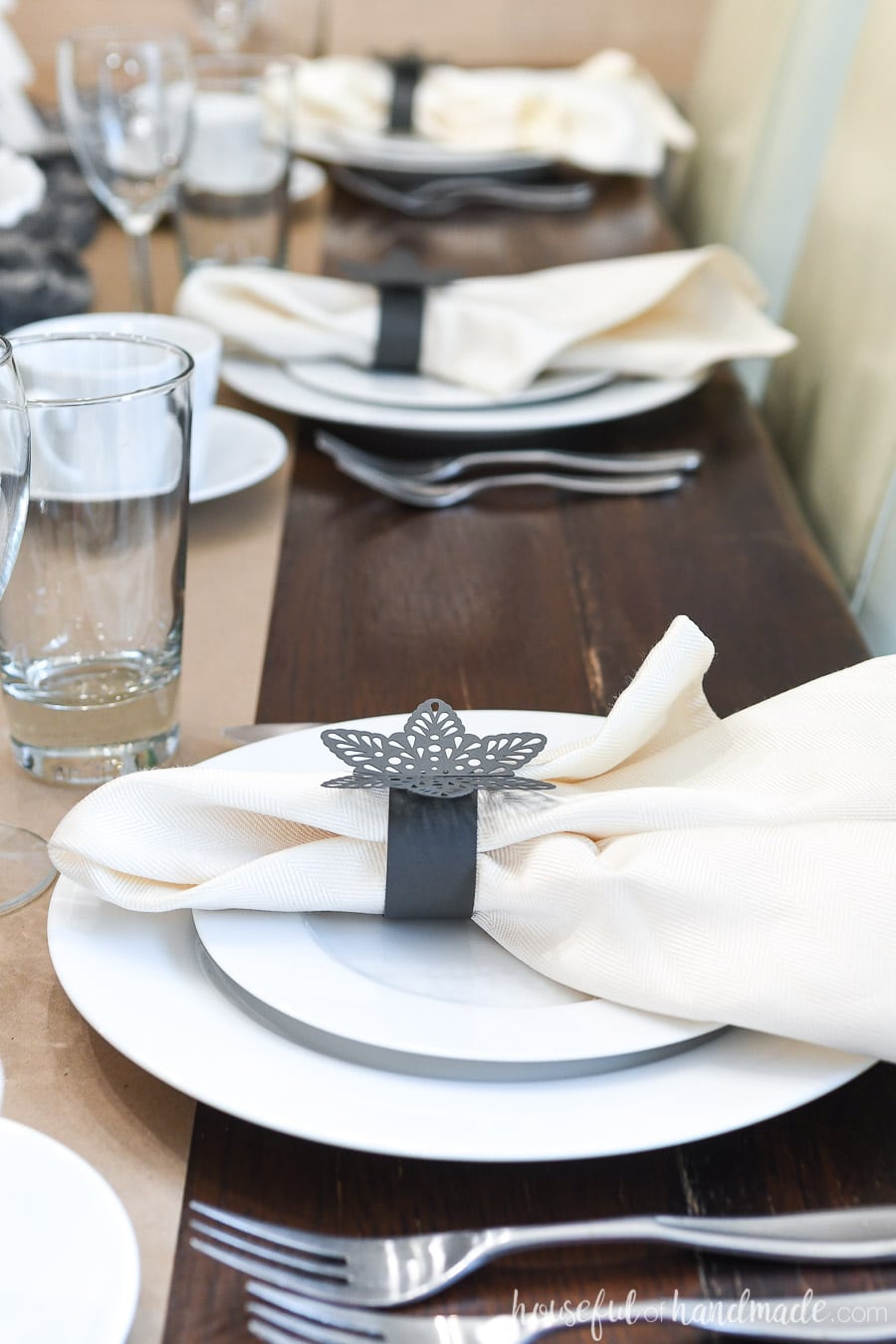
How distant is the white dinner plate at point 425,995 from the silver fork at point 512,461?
451 millimetres

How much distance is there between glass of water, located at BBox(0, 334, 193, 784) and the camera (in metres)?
0.52

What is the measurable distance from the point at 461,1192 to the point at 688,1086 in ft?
0.22

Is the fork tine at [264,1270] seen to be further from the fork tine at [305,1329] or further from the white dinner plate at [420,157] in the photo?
the white dinner plate at [420,157]

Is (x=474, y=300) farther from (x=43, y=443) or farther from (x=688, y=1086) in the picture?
(x=688, y=1086)

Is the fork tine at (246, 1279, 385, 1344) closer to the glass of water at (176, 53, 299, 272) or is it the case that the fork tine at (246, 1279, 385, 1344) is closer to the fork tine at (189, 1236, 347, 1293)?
the fork tine at (189, 1236, 347, 1293)

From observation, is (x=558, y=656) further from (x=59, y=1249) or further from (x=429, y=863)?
(x=59, y=1249)

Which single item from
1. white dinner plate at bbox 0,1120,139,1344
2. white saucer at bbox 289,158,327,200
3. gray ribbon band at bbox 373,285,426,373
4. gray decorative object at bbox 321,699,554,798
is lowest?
white saucer at bbox 289,158,327,200

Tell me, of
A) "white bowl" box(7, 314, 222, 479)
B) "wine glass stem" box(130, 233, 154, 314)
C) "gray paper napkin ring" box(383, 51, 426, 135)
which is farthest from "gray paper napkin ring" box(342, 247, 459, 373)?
"gray paper napkin ring" box(383, 51, 426, 135)

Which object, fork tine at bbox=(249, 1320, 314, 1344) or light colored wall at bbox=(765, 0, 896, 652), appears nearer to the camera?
fork tine at bbox=(249, 1320, 314, 1344)

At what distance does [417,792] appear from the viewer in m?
0.42

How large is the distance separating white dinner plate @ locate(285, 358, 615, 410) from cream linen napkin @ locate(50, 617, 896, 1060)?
44 cm

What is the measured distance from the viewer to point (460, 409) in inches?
34.5

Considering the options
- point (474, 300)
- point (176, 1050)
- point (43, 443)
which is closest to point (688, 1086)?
point (176, 1050)

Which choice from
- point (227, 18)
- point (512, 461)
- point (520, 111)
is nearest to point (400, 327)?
point (512, 461)
